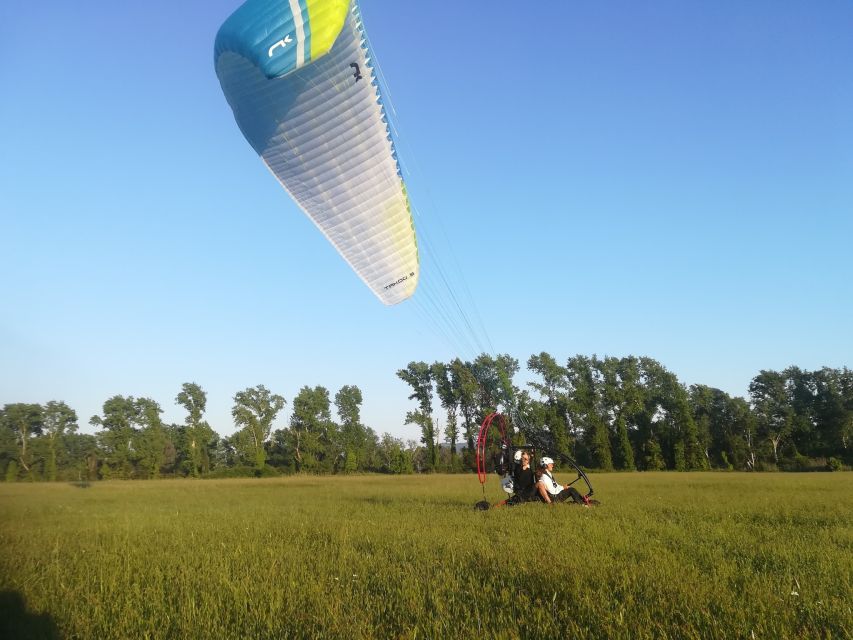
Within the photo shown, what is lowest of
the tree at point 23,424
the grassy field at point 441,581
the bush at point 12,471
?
the grassy field at point 441,581

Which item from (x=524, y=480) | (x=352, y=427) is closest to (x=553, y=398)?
(x=352, y=427)

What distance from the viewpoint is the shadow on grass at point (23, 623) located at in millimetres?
3604

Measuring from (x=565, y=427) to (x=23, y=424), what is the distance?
61720 mm

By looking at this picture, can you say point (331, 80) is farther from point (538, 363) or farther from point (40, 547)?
point (538, 363)

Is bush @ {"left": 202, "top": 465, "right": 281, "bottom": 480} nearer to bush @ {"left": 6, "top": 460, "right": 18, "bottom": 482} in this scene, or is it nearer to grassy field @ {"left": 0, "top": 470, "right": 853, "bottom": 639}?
grassy field @ {"left": 0, "top": 470, "right": 853, "bottom": 639}

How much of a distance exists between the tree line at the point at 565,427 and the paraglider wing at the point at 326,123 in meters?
42.9

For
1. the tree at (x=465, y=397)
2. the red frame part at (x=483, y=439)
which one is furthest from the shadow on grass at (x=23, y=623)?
the tree at (x=465, y=397)

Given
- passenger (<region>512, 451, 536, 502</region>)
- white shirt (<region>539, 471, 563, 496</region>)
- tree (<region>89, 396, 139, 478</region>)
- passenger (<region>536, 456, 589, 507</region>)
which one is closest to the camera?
passenger (<region>536, 456, 589, 507</region>)

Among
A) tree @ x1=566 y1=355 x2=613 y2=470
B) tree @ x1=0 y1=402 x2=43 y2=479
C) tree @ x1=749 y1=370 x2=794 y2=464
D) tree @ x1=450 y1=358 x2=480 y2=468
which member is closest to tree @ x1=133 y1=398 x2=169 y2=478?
tree @ x1=450 y1=358 x2=480 y2=468

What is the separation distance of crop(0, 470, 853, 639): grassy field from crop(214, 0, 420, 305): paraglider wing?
5.29 metres

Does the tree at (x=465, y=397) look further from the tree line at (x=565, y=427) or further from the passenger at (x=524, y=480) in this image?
the passenger at (x=524, y=480)

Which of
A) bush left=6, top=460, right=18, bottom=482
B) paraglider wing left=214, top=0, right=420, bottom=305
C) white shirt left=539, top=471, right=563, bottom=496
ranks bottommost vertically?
white shirt left=539, top=471, right=563, bottom=496

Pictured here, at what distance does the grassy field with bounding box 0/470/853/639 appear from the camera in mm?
3523

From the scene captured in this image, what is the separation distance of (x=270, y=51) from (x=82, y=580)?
6.85m
